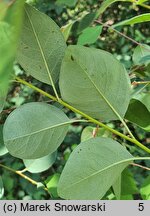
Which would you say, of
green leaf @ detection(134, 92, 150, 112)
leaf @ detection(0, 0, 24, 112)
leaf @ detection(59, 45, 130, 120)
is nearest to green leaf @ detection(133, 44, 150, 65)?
green leaf @ detection(134, 92, 150, 112)

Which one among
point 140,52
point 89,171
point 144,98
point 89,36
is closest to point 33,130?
point 89,171

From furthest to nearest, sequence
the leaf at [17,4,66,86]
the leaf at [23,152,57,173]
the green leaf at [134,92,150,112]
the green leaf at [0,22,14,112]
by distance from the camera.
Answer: the leaf at [23,152,57,173] → the green leaf at [134,92,150,112] → the leaf at [17,4,66,86] → the green leaf at [0,22,14,112]

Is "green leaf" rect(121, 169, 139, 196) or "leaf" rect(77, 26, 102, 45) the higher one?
"leaf" rect(77, 26, 102, 45)

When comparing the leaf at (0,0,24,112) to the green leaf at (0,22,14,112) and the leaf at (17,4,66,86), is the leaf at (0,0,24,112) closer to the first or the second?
the green leaf at (0,22,14,112)

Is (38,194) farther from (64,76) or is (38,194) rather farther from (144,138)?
(64,76)

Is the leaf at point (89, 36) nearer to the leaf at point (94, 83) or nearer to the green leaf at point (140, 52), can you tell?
the green leaf at point (140, 52)

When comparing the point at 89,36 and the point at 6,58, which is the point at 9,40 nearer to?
the point at 6,58
